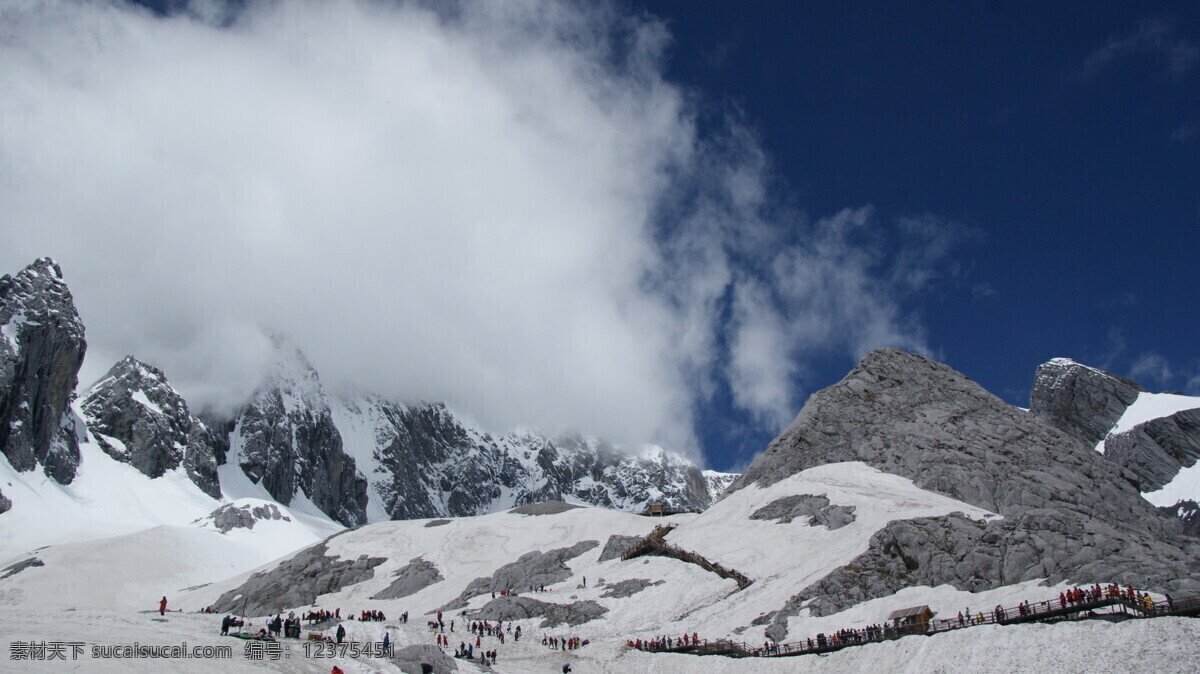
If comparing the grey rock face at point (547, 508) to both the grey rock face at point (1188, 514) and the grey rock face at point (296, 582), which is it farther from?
the grey rock face at point (1188, 514)

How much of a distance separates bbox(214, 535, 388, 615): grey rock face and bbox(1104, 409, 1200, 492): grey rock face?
158 metres

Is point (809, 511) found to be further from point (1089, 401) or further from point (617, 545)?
point (1089, 401)

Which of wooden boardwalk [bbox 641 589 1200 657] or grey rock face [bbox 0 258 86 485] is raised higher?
grey rock face [bbox 0 258 86 485]

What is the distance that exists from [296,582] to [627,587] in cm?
4393

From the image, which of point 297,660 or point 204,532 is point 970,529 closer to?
point 297,660

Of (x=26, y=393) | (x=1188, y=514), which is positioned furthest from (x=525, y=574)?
(x=26, y=393)

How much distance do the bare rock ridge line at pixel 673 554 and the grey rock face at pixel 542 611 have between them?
1127cm

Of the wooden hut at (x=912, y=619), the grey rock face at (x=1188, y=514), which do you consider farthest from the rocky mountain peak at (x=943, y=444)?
the grey rock face at (x=1188, y=514)

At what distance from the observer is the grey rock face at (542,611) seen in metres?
61.6

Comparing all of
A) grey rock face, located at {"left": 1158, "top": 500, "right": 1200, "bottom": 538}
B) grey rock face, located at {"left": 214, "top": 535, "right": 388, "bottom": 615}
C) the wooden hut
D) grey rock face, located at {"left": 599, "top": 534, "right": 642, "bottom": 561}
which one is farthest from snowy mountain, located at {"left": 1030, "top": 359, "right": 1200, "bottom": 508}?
grey rock face, located at {"left": 214, "top": 535, "right": 388, "bottom": 615}

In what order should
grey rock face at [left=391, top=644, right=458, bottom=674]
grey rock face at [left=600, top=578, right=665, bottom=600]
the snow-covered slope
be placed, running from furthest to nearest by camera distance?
the snow-covered slope < grey rock face at [left=600, top=578, right=665, bottom=600] < grey rock face at [left=391, top=644, right=458, bottom=674]

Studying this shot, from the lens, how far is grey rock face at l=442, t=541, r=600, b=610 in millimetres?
75125

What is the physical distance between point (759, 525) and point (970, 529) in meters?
25.3

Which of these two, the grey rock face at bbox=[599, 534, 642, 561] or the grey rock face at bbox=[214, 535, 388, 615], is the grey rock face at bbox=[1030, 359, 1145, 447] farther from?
the grey rock face at bbox=[214, 535, 388, 615]
